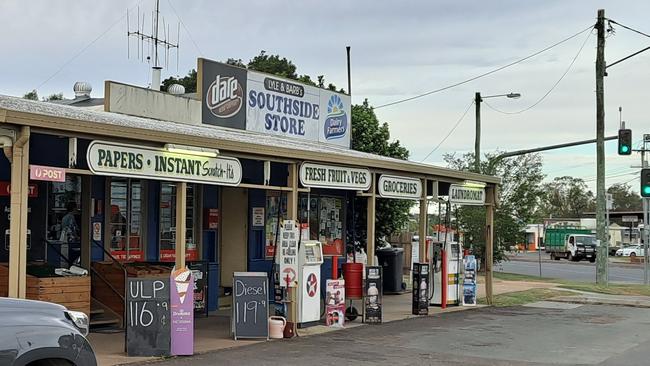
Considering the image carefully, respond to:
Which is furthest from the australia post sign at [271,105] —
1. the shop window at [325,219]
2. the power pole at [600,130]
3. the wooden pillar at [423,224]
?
the power pole at [600,130]

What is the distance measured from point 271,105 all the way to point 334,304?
714 cm

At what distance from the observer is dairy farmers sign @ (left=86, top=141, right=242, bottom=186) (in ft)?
32.7

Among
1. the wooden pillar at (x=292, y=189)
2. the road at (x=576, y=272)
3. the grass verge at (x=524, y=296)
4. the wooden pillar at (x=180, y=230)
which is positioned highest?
the wooden pillar at (x=292, y=189)

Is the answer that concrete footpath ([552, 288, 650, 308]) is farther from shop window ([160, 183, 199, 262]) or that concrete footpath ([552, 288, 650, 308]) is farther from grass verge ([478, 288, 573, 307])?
shop window ([160, 183, 199, 262])

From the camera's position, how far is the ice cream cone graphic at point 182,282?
434 inches

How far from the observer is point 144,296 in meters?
10.7

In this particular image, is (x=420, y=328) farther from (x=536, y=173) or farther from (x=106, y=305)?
(x=536, y=173)

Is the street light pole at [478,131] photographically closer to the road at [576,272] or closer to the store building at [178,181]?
the road at [576,272]

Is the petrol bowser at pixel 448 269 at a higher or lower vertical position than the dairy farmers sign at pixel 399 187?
lower

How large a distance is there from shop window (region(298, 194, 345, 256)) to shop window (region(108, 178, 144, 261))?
4.72 metres

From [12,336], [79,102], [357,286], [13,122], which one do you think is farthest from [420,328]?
[79,102]

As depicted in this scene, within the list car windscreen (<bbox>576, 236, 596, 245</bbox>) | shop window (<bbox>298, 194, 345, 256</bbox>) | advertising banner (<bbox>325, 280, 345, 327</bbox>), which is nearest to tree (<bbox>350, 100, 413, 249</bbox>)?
shop window (<bbox>298, 194, 345, 256</bbox>)

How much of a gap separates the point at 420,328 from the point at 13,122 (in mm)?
8475

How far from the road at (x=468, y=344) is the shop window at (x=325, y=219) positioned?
379 centimetres
